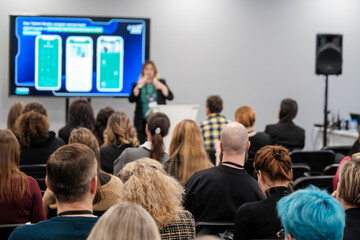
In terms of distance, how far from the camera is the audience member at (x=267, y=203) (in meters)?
2.50

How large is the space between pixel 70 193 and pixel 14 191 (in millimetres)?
1025

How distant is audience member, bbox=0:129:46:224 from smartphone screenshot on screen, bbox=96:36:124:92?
4.89 m

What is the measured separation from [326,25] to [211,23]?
6.97ft

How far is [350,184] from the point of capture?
7.63 ft

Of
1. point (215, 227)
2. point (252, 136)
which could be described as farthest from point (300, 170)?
point (215, 227)

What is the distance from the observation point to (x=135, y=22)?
25.3ft

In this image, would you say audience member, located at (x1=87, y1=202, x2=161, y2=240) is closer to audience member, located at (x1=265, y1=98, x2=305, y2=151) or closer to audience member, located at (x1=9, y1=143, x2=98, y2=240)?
audience member, located at (x1=9, y1=143, x2=98, y2=240)

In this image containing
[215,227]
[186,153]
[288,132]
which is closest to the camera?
[215,227]

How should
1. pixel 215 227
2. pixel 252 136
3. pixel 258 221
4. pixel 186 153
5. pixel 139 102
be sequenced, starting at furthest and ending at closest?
1. pixel 139 102
2. pixel 252 136
3. pixel 186 153
4. pixel 215 227
5. pixel 258 221

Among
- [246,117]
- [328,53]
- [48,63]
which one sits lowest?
[246,117]

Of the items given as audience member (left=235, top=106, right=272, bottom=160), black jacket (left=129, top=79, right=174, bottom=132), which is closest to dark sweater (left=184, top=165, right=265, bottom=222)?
audience member (left=235, top=106, right=272, bottom=160)

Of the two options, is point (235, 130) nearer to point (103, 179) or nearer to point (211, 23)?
point (103, 179)

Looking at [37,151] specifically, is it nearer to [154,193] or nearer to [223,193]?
[223,193]

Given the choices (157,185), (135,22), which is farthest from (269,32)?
(157,185)
